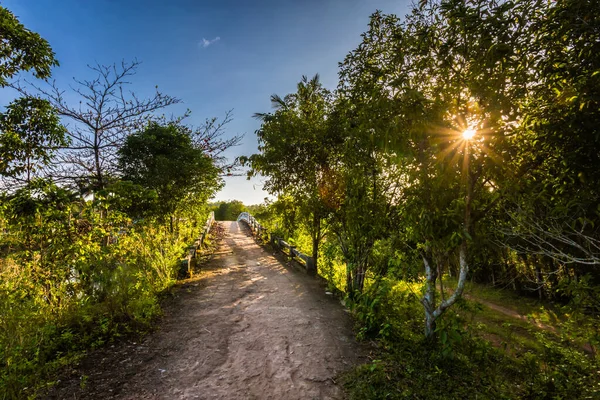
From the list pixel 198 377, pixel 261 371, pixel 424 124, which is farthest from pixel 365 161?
pixel 198 377

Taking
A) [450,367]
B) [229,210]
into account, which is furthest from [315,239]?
[229,210]

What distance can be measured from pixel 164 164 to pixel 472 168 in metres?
8.17

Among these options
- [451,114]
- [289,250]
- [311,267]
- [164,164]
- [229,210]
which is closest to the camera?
[451,114]

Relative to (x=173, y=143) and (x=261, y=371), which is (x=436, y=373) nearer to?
(x=261, y=371)

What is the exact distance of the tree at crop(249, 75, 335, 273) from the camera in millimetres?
8055

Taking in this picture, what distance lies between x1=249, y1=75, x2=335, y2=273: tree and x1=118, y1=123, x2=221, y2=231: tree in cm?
197

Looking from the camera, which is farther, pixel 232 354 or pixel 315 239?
pixel 315 239

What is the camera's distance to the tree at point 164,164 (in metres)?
A: 8.48

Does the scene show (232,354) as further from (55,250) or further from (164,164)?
(164,164)

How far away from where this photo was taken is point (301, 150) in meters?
8.73

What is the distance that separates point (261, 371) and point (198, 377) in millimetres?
906

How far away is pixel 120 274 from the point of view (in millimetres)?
5473

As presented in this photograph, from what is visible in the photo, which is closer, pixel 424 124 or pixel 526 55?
pixel 526 55

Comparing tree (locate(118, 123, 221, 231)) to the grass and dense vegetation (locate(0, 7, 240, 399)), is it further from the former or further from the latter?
the grass
